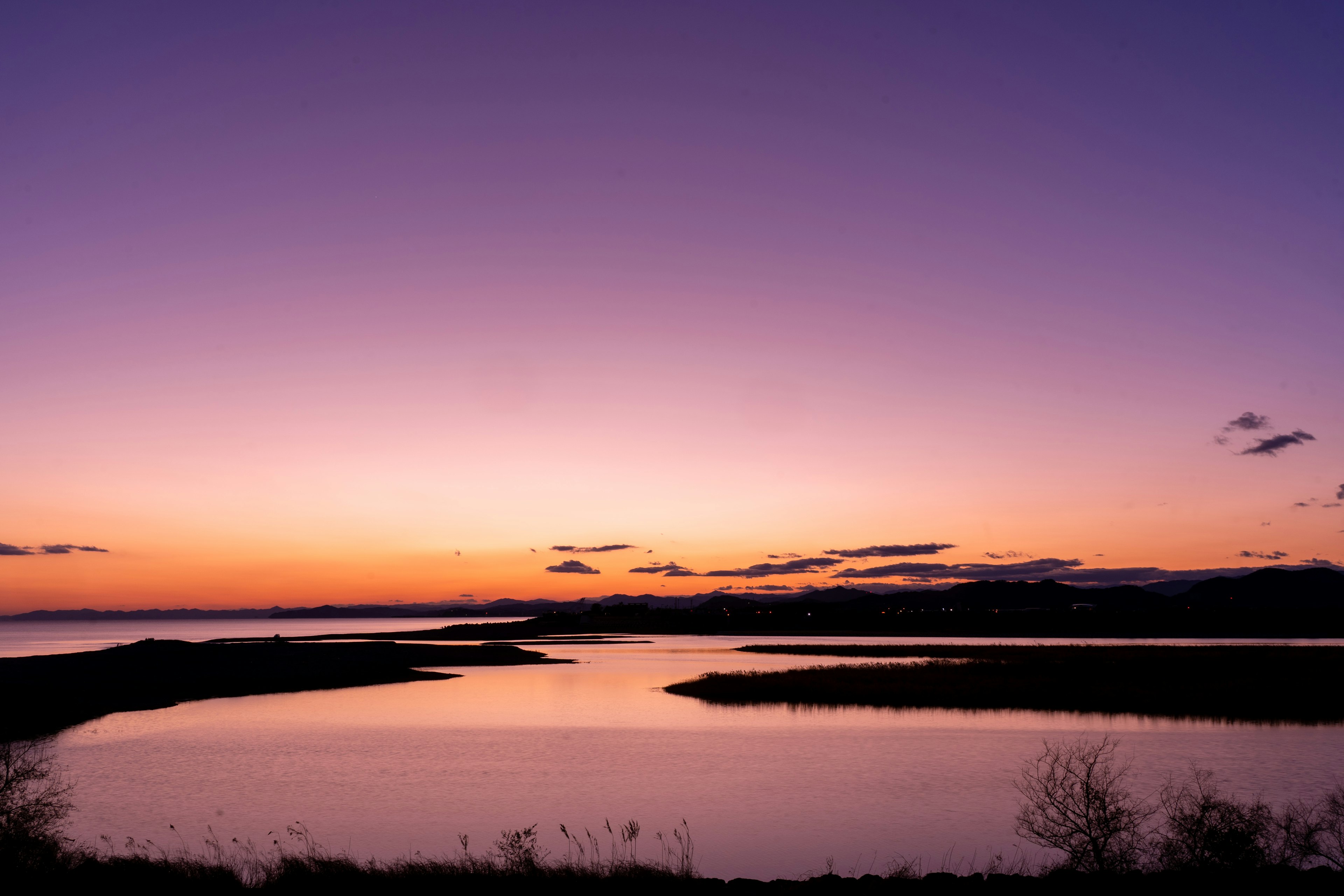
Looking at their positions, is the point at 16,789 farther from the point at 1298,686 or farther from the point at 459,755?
the point at 1298,686

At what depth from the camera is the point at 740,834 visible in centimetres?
2561

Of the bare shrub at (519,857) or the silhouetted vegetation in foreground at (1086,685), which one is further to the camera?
the silhouetted vegetation in foreground at (1086,685)

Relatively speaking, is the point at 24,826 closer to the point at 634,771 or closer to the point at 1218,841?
the point at 634,771

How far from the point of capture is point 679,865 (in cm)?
2211

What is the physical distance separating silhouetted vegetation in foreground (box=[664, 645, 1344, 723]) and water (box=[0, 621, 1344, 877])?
11.4 feet

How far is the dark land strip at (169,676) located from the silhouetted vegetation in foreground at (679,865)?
31.5 m

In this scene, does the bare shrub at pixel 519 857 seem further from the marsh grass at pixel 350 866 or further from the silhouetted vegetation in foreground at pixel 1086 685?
the silhouetted vegetation in foreground at pixel 1086 685

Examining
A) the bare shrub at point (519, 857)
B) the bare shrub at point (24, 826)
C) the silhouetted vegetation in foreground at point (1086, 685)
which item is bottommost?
the silhouetted vegetation in foreground at point (1086, 685)

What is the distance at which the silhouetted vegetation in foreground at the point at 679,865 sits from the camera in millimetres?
17578

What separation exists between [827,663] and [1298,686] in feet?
128

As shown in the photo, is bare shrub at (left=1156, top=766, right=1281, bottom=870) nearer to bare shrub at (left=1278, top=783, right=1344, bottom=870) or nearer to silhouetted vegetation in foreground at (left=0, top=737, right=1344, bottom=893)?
silhouetted vegetation in foreground at (left=0, top=737, right=1344, bottom=893)

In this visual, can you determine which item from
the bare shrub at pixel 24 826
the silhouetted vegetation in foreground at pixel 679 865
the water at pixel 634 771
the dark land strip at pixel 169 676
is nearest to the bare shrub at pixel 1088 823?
the silhouetted vegetation in foreground at pixel 679 865

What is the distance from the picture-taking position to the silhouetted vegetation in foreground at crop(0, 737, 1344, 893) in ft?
57.7

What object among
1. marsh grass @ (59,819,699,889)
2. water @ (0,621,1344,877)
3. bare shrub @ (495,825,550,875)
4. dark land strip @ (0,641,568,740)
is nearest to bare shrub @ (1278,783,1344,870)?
water @ (0,621,1344,877)
